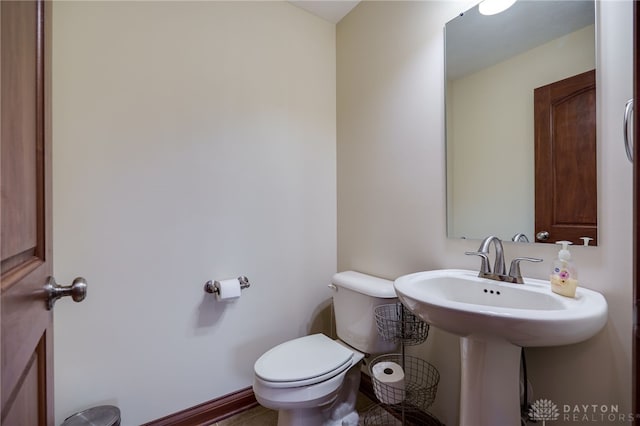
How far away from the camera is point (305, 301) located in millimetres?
1812

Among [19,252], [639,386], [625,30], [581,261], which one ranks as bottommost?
[639,386]

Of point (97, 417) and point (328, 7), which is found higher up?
point (328, 7)

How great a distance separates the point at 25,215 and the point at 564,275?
136 centimetres

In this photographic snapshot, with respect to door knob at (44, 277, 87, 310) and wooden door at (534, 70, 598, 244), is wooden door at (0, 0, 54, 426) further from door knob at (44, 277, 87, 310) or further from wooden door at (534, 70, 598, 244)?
wooden door at (534, 70, 598, 244)

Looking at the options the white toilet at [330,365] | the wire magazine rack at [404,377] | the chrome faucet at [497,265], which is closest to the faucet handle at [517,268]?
the chrome faucet at [497,265]

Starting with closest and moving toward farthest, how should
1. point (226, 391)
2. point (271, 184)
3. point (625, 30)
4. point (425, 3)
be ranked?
point (625, 30), point (425, 3), point (226, 391), point (271, 184)

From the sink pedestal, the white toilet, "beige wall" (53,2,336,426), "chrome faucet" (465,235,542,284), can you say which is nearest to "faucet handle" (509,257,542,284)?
"chrome faucet" (465,235,542,284)

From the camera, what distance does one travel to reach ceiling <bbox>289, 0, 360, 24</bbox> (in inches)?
68.8

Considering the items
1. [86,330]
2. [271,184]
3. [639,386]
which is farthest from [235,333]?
[639,386]

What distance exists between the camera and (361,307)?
1.43 m

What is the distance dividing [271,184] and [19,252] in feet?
4.13

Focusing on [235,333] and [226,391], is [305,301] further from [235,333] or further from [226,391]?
[226,391]

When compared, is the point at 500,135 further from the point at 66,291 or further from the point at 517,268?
the point at 66,291

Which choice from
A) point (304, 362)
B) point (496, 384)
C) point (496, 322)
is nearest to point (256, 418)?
point (304, 362)
